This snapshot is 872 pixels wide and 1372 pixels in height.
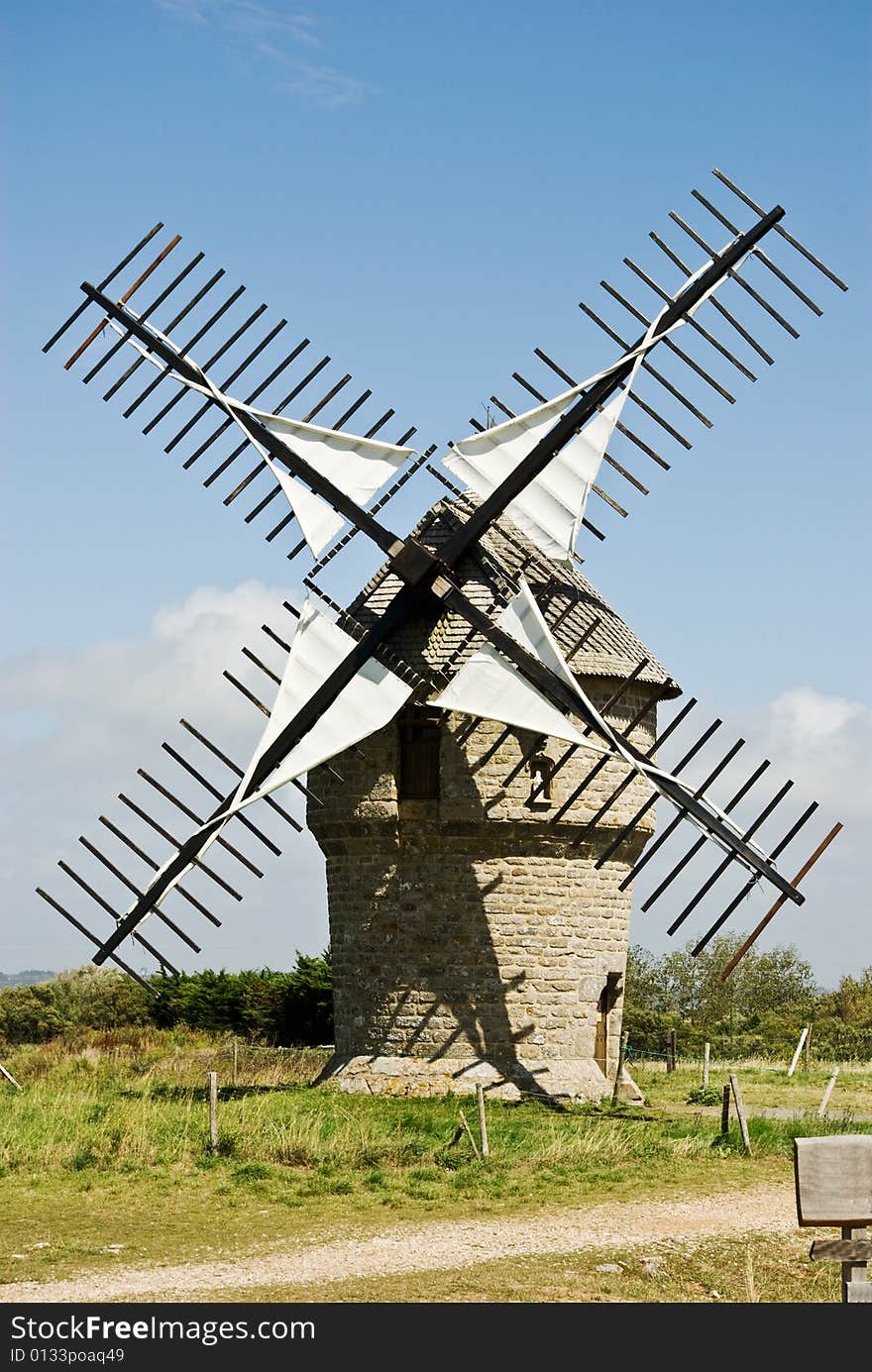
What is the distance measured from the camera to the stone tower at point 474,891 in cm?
1894

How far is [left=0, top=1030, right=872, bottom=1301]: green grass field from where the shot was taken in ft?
35.0

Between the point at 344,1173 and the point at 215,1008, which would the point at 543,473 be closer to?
the point at 344,1173

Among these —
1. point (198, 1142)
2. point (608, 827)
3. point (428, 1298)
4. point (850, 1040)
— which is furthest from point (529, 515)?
point (850, 1040)

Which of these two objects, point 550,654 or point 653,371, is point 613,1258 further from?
point 653,371

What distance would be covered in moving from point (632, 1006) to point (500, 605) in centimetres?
2325

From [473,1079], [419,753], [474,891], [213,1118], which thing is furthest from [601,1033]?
[213,1118]

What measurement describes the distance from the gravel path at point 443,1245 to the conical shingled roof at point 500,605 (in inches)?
262

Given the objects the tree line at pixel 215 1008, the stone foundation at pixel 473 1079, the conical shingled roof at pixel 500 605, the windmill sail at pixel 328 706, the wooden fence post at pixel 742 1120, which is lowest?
the tree line at pixel 215 1008

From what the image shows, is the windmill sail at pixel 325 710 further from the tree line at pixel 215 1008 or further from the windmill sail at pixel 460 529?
the tree line at pixel 215 1008

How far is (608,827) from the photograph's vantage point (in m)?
19.8

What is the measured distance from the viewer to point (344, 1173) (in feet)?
45.9

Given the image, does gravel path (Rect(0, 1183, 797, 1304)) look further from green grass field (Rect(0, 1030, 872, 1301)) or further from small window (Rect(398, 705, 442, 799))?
small window (Rect(398, 705, 442, 799))

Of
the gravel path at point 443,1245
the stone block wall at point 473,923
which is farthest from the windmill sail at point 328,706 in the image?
the gravel path at point 443,1245
